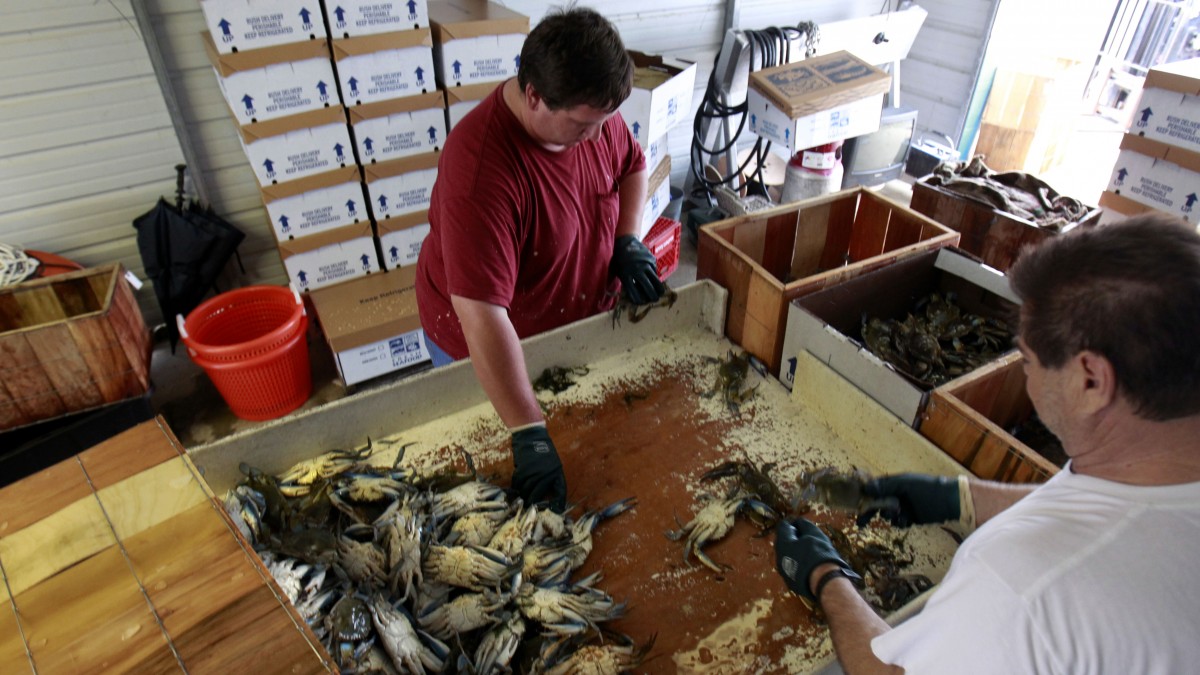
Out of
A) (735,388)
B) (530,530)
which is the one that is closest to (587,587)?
(530,530)

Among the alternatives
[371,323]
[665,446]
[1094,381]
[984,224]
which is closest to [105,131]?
[371,323]

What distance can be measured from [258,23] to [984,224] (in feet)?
11.9

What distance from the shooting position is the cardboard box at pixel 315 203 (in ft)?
11.4

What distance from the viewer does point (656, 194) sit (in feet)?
14.7

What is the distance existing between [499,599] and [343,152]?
2.74m

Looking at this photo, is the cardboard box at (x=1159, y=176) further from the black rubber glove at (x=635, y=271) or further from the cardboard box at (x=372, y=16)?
the cardboard box at (x=372, y=16)

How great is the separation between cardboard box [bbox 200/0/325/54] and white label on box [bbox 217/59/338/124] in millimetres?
109

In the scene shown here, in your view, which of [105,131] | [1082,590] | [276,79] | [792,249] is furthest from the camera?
A: [105,131]

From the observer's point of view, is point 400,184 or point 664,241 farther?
point 664,241

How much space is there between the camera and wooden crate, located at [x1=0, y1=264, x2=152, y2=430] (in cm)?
306

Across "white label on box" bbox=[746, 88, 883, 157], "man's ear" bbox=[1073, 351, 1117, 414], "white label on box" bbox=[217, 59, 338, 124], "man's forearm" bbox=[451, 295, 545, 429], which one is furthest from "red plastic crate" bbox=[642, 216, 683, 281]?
"man's ear" bbox=[1073, 351, 1117, 414]

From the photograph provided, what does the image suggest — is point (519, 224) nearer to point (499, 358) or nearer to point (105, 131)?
point (499, 358)

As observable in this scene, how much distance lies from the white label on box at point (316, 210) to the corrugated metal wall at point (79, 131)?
89 centimetres

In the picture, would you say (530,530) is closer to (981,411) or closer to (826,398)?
(826,398)
